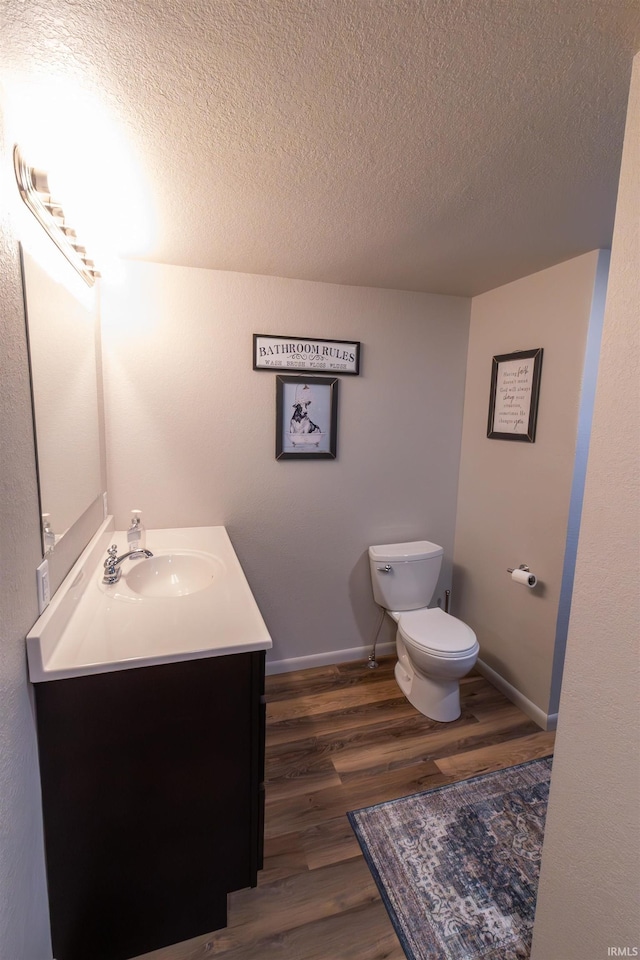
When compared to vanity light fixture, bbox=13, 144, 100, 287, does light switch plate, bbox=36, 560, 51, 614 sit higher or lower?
lower

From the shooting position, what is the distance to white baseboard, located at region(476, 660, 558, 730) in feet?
6.82

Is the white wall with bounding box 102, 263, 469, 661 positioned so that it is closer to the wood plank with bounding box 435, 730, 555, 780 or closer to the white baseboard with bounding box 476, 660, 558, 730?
the white baseboard with bounding box 476, 660, 558, 730

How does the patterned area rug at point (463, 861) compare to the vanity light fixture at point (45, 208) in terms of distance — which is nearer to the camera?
the vanity light fixture at point (45, 208)

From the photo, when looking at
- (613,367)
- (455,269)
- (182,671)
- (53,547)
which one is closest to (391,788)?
(182,671)

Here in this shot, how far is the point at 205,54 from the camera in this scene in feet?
2.76

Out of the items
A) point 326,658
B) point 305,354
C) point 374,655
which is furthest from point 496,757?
point 305,354

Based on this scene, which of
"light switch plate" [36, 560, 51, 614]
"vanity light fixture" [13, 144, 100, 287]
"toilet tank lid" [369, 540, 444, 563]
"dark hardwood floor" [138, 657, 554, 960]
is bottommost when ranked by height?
"dark hardwood floor" [138, 657, 554, 960]

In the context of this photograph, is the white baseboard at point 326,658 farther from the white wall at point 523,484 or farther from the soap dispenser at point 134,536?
the soap dispenser at point 134,536

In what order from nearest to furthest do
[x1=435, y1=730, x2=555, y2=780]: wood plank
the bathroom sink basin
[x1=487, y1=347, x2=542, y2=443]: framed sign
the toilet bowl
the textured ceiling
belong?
the textured ceiling
the bathroom sink basin
[x1=435, y1=730, x2=555, y2=780]: wood plank
the toilet bowl
[x1=487, y1=347, x2=542, y2=443]: framed sign

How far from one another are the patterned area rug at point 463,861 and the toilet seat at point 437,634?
20.6 inches

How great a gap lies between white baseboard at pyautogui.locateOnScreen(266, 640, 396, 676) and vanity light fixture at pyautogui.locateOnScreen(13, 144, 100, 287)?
223 centimetres

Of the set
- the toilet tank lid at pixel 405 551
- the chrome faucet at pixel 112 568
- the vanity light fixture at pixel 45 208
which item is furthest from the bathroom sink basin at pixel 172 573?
the vanity light fixture at pixel 45 208

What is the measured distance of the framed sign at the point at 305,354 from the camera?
2.18 metres

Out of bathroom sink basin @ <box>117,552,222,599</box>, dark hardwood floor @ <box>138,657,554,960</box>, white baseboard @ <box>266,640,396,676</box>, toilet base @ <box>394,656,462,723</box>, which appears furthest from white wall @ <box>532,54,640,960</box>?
white baseboard @ <box>266,640,396,676</box>
